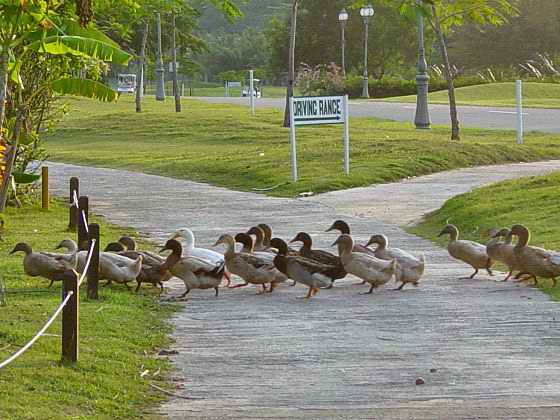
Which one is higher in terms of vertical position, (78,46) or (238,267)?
(78,46)

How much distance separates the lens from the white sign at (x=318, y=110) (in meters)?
24.3

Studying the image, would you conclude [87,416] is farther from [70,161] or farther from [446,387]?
[70,161]

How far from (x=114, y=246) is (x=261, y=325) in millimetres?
3019

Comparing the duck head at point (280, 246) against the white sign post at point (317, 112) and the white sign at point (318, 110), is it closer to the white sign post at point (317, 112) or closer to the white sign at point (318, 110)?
the white sign post at point (317, 112)

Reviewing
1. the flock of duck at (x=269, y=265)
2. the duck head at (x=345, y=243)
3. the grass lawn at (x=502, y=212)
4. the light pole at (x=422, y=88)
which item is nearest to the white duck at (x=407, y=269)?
the flock of duck at (x=269, y=265)

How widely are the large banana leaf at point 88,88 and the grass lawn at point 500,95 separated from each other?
36.0 meters

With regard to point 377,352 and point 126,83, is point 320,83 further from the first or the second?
point 377,352

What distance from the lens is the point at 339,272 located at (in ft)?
41.5

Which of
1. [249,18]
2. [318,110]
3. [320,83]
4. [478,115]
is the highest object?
[249,18]

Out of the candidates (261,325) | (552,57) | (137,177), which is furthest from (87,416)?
(552,57)

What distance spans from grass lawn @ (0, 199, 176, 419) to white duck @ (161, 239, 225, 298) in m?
0.40

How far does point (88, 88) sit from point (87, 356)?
716 cm

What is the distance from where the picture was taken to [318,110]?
24.5 meters

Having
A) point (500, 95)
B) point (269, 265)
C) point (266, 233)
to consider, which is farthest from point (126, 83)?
point (269, 265)
